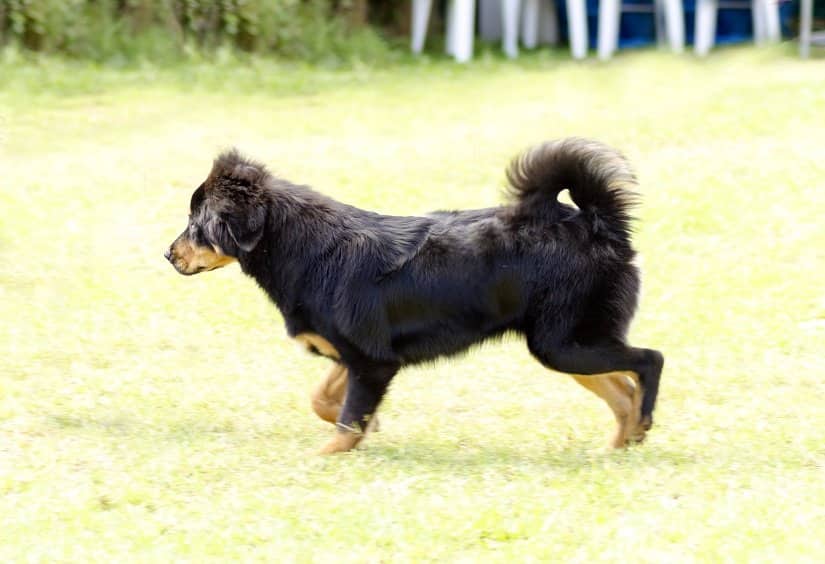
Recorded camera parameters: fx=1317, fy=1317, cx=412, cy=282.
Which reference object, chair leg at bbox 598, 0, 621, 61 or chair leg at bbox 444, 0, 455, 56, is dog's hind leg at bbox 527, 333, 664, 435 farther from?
chair leg at bbox 444, 0, 455, 56

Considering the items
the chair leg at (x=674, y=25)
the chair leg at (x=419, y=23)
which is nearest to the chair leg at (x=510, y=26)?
the chair leg at (x=419, y=23)

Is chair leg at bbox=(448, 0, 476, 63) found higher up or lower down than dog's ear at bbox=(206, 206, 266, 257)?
lower down

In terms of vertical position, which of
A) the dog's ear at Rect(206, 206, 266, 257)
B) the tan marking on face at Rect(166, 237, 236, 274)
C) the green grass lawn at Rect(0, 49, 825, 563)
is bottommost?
the green grass lawn at Rect(0, 49, 825, 563)

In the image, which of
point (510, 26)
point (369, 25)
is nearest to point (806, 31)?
point (510, 26)

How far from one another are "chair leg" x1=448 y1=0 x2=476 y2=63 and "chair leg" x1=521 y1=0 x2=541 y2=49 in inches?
52.9

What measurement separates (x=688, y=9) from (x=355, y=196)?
876cm

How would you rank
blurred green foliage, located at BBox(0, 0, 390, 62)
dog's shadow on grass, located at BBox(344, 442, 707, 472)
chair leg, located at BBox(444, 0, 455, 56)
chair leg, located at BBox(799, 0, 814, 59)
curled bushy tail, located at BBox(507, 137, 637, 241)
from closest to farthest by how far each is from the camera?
dog's shadow on grass, located at BBox(344, 442, 707, 472)
curled bushy tail, located at BBox(507, 137, 637, 241)
blurred green foliage, located at BBox(0, 0, 390, 62)
chair leg, located at BBox(799, 0, 814, 59)
chair leg, located at BBox(444, 0, 455, 56)

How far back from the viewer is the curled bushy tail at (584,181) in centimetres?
555

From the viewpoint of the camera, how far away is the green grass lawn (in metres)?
4.72

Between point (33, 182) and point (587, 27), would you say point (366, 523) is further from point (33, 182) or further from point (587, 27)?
point (587, 27)

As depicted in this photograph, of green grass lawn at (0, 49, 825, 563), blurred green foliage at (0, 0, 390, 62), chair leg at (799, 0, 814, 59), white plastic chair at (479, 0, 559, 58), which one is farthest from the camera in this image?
white plastic chair at (479, 0, 559, 58)

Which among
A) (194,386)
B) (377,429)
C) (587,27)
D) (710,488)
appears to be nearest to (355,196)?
(194,386)

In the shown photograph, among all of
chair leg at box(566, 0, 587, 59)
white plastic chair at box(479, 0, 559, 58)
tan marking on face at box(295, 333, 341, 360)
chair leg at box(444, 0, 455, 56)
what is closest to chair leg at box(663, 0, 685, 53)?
chair leg at box(566, 0, 587, 59)

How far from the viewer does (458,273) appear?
5574 mm
